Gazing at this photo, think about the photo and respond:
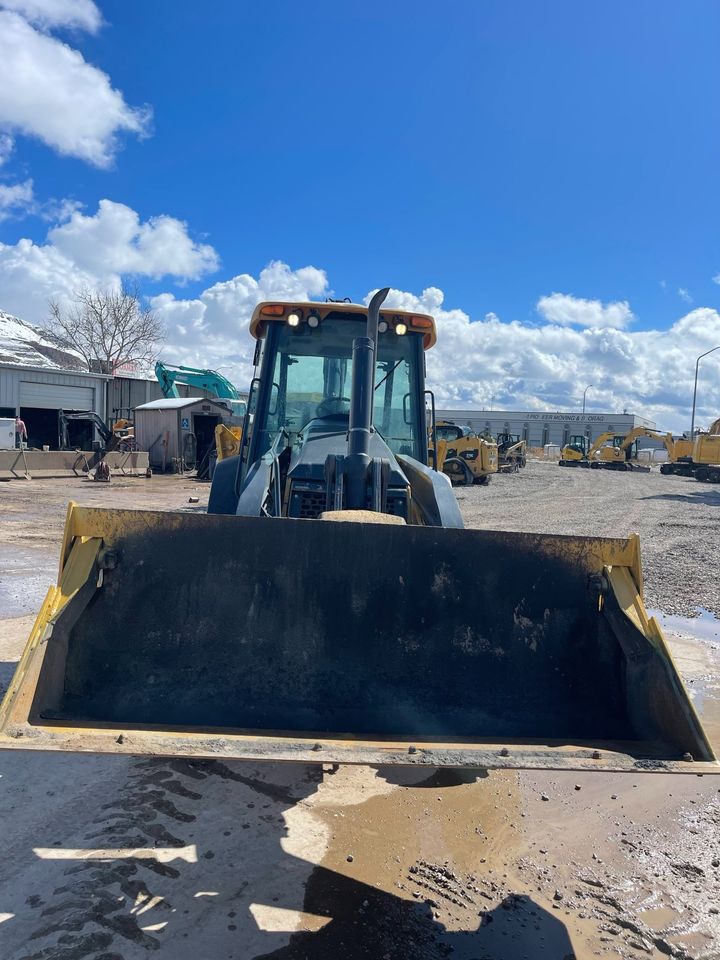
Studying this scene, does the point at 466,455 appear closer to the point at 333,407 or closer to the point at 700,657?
the point at 700,657

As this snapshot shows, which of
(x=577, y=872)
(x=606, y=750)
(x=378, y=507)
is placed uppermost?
(x=378, y=507)

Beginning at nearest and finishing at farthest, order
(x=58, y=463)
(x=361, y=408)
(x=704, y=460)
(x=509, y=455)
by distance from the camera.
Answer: (x=361, y=408), (x=58, y=463), (x=704, y=460), (x=509, y=455)

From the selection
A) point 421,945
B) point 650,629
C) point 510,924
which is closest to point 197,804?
point 421,945

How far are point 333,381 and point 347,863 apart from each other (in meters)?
3.12

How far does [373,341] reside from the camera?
3.96 metres

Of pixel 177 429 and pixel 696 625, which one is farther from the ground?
pixel 177 429

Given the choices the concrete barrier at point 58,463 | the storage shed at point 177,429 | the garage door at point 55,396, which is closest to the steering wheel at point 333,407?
the concrete barrier at point 58,463

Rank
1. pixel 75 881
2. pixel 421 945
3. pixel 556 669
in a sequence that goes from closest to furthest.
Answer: pixel 421 945, pixel 75 881, pixel 556 669

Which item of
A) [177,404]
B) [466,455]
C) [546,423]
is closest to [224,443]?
[177,404]

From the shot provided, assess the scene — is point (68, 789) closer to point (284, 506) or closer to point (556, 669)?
point (284, 506)

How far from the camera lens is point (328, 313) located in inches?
186

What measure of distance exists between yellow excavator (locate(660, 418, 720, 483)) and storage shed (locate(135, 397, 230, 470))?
20.1 metres

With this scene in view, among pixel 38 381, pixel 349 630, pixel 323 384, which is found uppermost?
pixel 38 381

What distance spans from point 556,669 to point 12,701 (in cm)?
206
